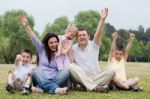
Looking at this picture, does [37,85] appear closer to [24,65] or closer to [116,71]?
[24,65]

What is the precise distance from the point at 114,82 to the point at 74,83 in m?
1.16

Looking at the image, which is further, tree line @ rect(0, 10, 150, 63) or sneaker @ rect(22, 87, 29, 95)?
tree line @ rect(0, 10, 150, 63)

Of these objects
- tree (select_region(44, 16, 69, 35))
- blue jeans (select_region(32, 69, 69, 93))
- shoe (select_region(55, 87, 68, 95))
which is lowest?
shoe (select_region(55, 87, 68, 95))

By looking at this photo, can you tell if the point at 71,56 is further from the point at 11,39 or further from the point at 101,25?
the point at 11,39

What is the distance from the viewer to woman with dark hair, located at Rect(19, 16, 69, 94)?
1162 cm

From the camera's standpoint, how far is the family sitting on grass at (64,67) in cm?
1166

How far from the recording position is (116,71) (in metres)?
12.7

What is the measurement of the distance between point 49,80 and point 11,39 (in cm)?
7277

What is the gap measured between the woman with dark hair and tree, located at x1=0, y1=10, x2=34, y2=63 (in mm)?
68271

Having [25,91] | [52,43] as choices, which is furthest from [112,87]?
[25,91]

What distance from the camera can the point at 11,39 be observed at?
83.5 m

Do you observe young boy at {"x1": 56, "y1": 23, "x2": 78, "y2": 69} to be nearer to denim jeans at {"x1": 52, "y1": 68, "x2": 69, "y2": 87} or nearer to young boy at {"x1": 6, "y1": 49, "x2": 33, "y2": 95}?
denim jeans at {"x1": 52, "y1": 68, "x2": 69, "y2": 87}

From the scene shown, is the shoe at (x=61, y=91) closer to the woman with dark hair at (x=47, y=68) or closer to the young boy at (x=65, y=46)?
the woman with dark hair at (x=47, y=68)

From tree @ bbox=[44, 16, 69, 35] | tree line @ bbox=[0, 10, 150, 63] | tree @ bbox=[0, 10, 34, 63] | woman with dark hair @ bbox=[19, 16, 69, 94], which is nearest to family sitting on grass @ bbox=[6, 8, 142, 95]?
woman with dark hair @ bbox=[19, 16, 69, 94]
